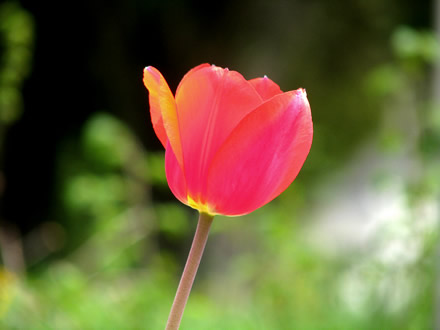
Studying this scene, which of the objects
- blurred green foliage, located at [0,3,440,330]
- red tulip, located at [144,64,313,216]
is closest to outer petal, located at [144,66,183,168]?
red tulip, located at [144,64,313,216]

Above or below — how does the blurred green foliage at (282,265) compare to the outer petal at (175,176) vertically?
above

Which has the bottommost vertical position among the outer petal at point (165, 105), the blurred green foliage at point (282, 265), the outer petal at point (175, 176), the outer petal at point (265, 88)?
the outer petal at point (175, 176)

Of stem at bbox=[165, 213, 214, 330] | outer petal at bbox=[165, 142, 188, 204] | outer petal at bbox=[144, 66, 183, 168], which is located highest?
outer petal at bbox=[144, 66, 183, 168]

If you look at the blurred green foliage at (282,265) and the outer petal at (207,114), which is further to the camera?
the blurred green foliage at (282,265)

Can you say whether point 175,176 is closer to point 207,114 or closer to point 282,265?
point 207,114

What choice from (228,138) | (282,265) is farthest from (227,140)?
(282,265)

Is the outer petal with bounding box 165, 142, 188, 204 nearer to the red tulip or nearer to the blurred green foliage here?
Result: the red tulip

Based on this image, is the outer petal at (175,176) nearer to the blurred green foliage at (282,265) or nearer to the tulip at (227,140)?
the tulip at (227,140)

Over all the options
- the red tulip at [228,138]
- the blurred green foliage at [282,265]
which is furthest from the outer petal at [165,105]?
the blurred green foliage at [282,265]
